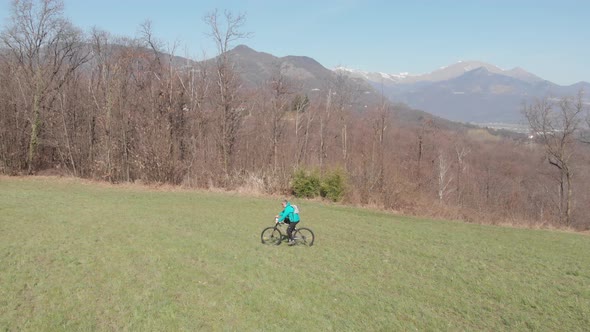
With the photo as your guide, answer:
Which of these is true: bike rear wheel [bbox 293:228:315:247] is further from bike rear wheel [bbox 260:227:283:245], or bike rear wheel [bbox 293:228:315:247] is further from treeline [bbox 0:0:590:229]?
treeline [bbox 0:0:590:229]

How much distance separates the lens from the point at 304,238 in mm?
13500

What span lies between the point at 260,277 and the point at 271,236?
12.3 feet

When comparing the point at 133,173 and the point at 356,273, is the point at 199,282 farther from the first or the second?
the point at 133,173

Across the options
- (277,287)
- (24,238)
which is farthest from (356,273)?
(24,238)

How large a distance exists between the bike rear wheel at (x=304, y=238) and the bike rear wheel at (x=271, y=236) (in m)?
0.54

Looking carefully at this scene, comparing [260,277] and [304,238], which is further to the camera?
[304,238]

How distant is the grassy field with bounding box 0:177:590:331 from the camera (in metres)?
7.56

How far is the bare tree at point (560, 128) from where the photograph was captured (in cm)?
4062

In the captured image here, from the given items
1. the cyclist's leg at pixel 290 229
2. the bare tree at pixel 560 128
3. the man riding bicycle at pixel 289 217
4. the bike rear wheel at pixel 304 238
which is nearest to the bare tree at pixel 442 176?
the bare tree at pixel 560 128

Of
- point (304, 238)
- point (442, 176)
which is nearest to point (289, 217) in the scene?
point (304, 238)

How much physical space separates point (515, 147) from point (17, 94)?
304 ft

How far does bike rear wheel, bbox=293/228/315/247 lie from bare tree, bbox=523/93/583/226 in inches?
1457

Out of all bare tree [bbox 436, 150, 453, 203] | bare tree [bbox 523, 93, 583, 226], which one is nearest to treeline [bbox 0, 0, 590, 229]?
bare tree [bbox 523, 93, 583, 226]

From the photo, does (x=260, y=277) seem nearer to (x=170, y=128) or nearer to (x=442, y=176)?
(x=170, y=128)
